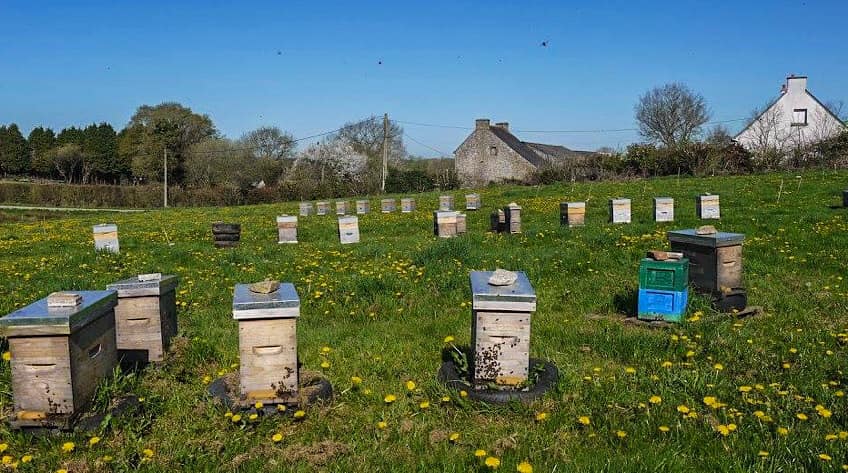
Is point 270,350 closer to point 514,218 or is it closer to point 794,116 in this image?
point 514,218

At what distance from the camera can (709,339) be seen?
532 centimetres

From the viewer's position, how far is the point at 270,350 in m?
3.99

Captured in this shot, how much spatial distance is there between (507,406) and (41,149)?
3134 inches

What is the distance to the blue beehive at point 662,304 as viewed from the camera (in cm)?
590

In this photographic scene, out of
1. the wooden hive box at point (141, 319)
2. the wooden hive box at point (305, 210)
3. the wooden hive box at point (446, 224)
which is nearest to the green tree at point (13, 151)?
the wooden hive box at point (305, 210)

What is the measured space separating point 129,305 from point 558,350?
359 centimetres

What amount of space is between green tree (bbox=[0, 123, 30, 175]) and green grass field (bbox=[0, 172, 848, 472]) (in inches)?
2812

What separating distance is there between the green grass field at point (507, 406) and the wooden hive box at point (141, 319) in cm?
21

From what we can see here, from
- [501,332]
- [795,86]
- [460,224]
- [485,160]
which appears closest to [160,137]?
[485,160]

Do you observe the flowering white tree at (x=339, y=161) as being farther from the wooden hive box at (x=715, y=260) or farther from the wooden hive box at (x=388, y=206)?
the wooden hive box at (x=715, y=260)

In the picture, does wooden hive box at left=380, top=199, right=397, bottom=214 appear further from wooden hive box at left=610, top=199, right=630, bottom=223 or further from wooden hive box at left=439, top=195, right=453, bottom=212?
wooden hive box at left=610, top=199, right=630, bottom=223

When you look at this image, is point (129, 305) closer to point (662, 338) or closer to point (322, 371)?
point (322, 371)

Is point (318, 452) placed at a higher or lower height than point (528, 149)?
lower

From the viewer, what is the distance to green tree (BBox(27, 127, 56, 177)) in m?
68.9
